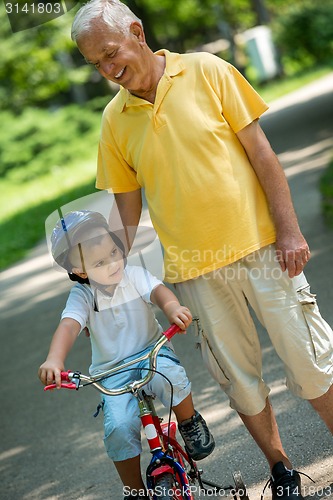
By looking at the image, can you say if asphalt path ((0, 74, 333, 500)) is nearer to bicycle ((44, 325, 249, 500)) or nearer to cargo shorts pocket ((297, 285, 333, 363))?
cargo shorts pocket ((297, 285, 333, 363))

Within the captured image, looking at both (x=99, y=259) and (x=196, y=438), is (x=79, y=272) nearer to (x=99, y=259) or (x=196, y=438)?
(x=99, y=259)

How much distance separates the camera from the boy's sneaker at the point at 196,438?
414 centimetres

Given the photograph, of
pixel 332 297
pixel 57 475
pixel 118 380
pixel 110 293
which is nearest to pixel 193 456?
pixel 118 380

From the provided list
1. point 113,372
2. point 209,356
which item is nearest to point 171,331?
point 113,372

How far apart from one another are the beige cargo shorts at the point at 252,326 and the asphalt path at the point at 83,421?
1.90 ft

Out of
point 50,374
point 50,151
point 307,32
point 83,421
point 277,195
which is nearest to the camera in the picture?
point 50,374

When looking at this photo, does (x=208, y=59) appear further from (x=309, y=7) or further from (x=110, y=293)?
(x=309, y=7)

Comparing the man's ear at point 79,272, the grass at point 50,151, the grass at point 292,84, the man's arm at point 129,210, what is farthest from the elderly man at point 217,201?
the grass at point 292,84

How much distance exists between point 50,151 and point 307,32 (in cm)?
893

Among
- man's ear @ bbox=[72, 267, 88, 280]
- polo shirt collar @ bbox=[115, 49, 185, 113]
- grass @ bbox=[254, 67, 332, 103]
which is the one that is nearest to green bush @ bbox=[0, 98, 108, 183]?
grass @ bbox=[254, 67, 332, 103]

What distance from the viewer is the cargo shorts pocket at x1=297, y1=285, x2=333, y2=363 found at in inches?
166

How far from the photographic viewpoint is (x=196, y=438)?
4148mm

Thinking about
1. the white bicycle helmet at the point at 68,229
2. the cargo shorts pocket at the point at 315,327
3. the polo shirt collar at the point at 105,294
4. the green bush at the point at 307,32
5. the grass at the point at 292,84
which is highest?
the white bicycle helmet at the point at 68,229

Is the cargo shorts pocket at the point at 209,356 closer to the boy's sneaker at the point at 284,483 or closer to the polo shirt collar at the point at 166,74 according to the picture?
the boy's sneaker at the point at 284,483
